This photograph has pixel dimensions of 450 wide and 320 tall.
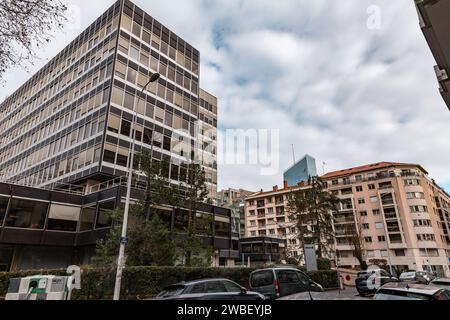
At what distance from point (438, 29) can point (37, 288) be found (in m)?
13.3

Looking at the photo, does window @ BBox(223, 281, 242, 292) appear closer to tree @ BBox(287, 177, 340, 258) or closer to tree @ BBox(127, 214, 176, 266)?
tree @ BBox(127, 214, 176, 266)

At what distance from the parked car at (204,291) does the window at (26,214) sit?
18.8 meters

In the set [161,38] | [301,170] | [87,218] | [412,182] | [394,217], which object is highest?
[301,170]

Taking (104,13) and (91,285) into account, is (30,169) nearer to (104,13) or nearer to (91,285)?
(104,13)

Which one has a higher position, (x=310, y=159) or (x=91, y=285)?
(x=310, y=159)

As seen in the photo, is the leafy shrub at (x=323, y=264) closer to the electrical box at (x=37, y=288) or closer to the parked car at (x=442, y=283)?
the parked car at (x=442, y=283)

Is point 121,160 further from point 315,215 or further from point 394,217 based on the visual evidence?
point 394,217

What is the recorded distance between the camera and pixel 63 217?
24562 mm

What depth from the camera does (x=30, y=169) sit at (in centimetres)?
3491

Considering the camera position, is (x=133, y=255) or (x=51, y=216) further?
(x=51, y=216)

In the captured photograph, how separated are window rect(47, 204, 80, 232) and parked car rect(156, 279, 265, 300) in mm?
18822

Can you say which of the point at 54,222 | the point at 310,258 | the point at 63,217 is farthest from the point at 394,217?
the point at 54,222

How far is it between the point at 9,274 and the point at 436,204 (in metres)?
83.3
